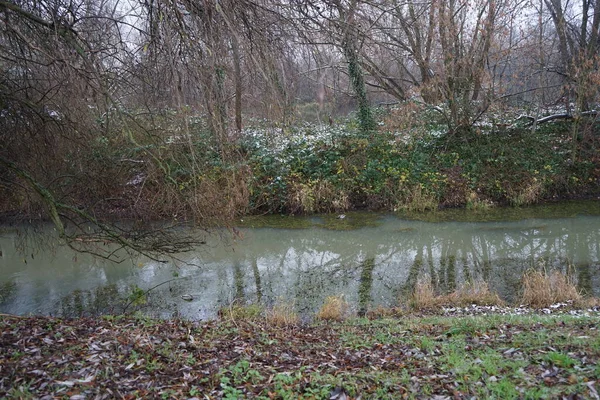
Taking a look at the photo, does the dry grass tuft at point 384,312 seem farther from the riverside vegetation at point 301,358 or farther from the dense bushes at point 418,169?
the dense bushes at point 418,169

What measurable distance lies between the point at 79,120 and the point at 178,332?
3.49 meters

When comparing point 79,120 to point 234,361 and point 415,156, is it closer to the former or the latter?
point 234,361

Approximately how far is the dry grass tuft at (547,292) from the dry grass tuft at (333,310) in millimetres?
2847

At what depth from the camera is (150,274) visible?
9844 mm

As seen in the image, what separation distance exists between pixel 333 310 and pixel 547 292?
341 cm

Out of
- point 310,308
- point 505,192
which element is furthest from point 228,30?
point 505,192

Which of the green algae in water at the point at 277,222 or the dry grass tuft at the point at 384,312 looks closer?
the dry grass tuft at the point at 384,312

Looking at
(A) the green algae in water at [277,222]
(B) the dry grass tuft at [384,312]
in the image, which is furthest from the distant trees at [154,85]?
(A) the green algae in water at [277,222]

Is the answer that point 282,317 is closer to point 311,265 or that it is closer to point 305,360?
point 305,360

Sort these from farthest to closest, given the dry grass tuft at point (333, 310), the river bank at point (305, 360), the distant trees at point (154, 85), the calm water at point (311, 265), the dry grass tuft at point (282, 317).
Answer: the calm water at point (311, 265)
the dry grass tuft at point (333, 310)
the dry grass tuft at point (282, 317)
the distant trees at point (154, 85)
the river bank at point (305, 360)

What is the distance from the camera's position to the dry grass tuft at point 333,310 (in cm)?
727

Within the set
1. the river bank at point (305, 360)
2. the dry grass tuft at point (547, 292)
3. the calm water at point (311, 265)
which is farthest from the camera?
the calm water at point (311, 265)

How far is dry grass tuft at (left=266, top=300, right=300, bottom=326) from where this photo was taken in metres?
6.72

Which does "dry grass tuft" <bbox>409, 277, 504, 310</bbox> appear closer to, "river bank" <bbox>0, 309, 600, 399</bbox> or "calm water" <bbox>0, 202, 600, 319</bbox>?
"calm water" <bbox>0, 202, 600, 319</bbox>
